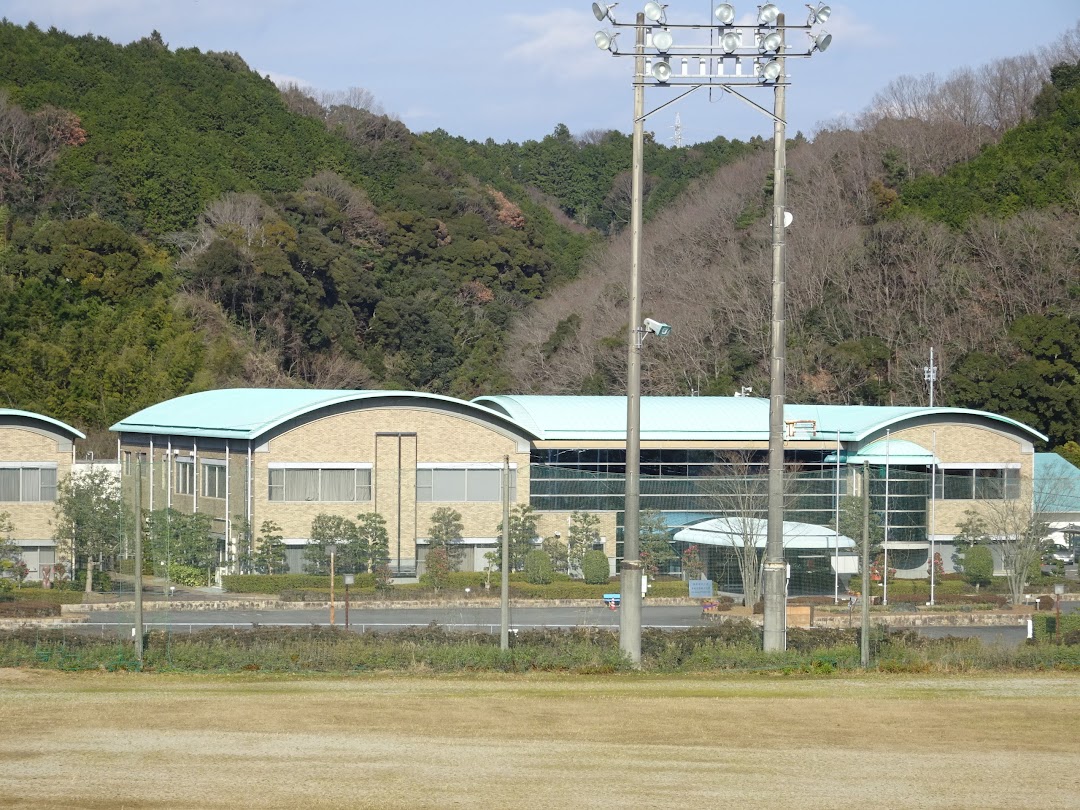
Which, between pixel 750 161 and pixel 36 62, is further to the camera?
pixel 750 161

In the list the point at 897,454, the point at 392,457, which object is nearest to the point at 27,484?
the point at 392,457

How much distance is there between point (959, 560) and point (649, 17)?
2902 cm

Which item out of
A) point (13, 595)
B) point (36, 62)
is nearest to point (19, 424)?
point (13, 595)

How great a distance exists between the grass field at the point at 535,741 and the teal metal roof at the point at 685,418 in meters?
28.6

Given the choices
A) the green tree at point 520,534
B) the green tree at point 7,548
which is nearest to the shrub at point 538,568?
the green tree at point 520,534

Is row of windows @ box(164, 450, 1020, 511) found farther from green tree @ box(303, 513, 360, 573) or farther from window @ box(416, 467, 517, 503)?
green tree @ box(303, 513, 360, 573)

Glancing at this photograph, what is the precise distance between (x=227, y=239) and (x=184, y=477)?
33.7m

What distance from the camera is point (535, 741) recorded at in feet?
49.3

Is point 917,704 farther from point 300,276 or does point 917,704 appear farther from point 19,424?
point 300,276

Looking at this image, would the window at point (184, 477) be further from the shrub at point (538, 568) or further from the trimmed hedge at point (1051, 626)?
the trimmed hedge at point (1051, 626)

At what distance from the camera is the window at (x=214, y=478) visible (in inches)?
1767

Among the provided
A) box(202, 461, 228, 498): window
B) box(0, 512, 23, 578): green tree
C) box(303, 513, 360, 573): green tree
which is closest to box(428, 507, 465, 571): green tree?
box(303, 513, 360, 573): green tree

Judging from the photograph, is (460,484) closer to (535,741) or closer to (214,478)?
(214,478)

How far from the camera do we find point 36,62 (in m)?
90.7
